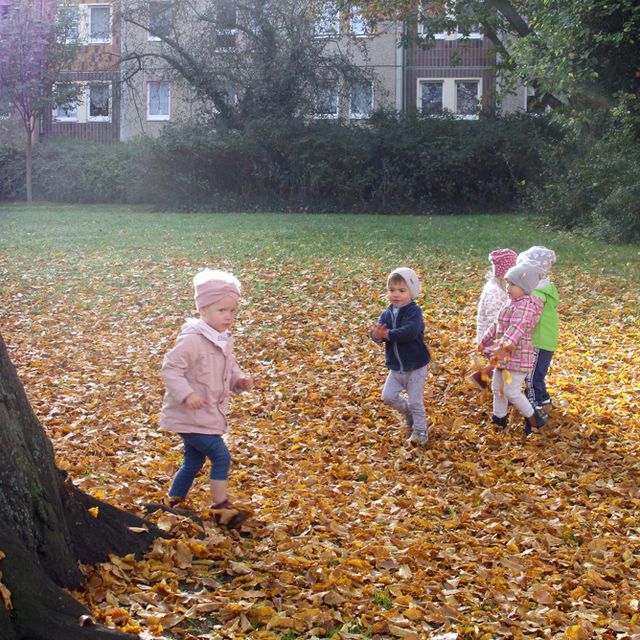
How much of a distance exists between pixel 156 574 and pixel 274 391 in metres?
4.98

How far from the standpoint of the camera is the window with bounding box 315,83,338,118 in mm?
33188

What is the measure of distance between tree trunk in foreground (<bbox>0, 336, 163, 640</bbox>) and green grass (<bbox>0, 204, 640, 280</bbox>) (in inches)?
487

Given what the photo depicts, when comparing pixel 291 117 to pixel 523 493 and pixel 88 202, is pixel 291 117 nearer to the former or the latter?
Result: pixel 88 202

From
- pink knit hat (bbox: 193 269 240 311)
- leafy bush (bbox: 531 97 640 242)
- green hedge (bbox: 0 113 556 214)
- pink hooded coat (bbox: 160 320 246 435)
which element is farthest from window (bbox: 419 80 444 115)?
pink hooded coat (bbox: 160 320 246 435)

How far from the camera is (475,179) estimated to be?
29781 mm

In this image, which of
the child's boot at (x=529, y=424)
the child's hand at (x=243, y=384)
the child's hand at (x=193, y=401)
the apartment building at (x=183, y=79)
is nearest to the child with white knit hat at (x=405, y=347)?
the child's boot at (x=529, y=424)

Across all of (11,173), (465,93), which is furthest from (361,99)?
(11,173)

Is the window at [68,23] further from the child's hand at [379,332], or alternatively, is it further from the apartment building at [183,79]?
the child's hand at [379,332]

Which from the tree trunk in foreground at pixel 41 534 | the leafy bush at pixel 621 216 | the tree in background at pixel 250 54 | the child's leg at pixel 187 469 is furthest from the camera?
the tree in background at pixel 250 54

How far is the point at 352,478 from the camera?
6965 millimetres

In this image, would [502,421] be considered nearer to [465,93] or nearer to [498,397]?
[498,397]

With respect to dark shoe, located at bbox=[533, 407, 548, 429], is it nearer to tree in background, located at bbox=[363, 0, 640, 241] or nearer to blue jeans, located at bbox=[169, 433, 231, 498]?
blue jeans, located at bbox=[169, 433, 231, 498]

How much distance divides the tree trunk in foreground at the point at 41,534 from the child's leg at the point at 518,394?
3.88m

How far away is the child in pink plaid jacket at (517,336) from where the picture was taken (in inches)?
305
